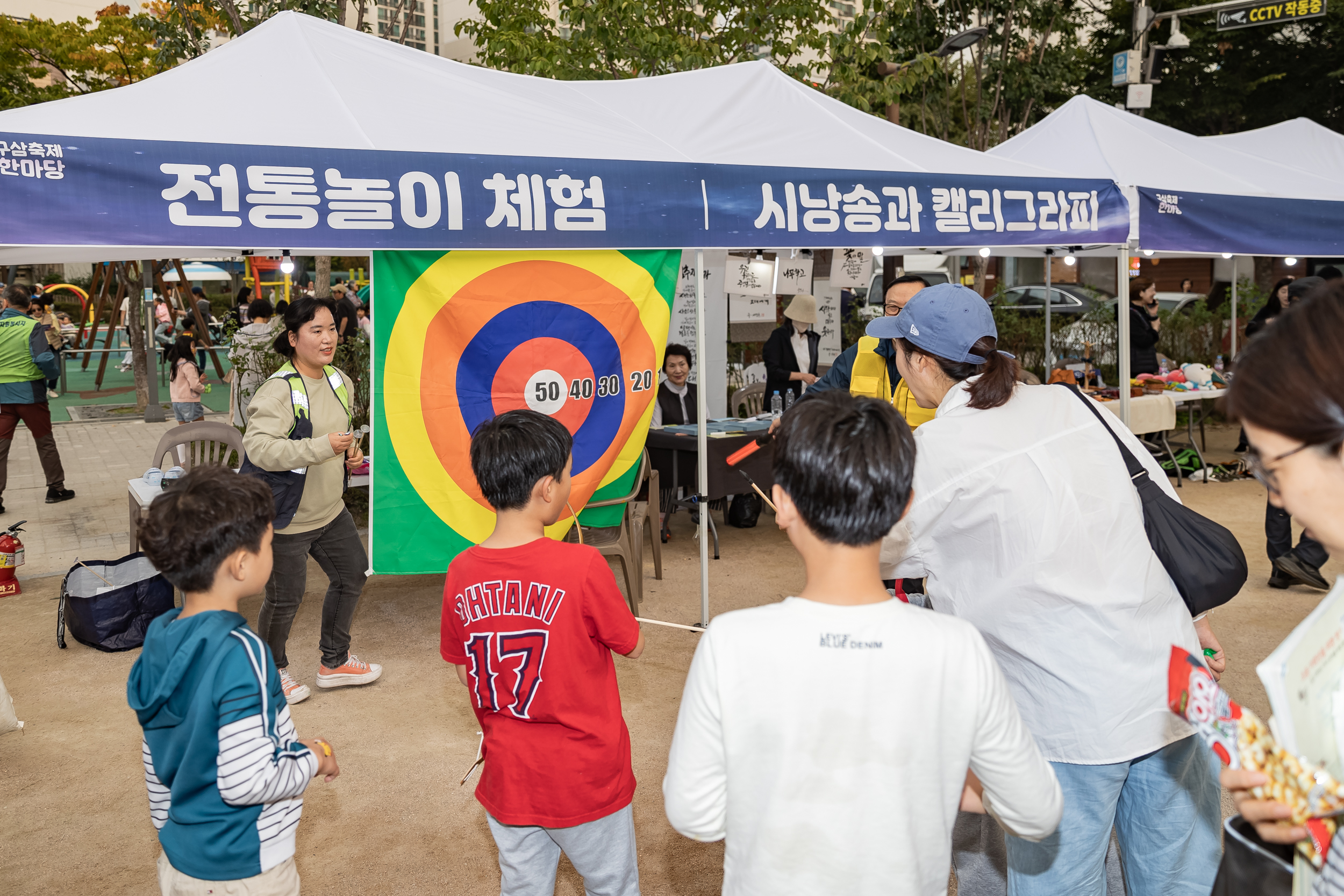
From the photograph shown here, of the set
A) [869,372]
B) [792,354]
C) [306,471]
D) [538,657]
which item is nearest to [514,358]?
[306,471]

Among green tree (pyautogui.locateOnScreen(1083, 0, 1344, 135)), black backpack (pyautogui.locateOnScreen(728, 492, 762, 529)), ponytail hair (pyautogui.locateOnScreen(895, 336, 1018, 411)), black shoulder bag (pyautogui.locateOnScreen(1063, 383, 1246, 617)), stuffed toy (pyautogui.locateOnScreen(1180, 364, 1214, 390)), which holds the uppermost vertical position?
green tree (pyautogui.locateOnScreen(1083, 0, 1344, 135))

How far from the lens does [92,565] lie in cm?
524

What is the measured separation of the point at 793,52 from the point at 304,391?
8.83m

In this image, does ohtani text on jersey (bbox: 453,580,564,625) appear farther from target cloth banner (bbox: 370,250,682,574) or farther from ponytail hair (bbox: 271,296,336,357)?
ponytail hair (bbox: 271,296,336,357)

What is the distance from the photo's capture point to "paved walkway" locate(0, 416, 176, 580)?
23.1ft

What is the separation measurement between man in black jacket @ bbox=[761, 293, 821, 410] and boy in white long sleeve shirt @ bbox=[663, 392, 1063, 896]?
21.3 ft

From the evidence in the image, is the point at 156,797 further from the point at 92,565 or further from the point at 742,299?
the point at 742,299

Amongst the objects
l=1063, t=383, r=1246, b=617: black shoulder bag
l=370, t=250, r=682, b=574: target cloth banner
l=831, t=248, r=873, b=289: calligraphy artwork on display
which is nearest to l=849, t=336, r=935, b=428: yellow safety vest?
l=370, t=250, r=682, b=574: target cloth banner

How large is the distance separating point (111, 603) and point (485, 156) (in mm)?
3149

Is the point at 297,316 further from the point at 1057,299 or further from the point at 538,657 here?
the point at 1057,299

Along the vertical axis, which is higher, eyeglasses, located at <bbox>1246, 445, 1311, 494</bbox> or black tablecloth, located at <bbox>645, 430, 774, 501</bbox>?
eyeglasses, located at <bbox>1246, 445, 1311, 494</bbox>

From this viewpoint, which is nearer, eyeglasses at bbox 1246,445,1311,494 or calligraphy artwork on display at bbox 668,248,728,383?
eyeglasses at bbox 1246,445,1311,494

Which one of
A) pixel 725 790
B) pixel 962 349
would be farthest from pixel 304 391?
pixel 725 790

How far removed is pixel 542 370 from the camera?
4.46m
